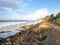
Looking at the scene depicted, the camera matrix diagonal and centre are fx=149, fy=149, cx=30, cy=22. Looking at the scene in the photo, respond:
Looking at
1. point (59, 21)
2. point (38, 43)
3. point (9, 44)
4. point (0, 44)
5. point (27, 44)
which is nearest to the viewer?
point (38, 43)

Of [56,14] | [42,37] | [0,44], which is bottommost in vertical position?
[0,44]

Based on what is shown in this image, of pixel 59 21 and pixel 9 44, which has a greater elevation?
pixel 59 21

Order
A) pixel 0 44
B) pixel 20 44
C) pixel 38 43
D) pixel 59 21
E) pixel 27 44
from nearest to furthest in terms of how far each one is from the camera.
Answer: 1. pixel 38 43
2. pixel 27 44
3. pixel 20 44
4. pixel 0 44
5. pixel 59 21

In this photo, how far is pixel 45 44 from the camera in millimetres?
11078

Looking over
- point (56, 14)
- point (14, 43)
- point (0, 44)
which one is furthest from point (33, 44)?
point (56, 14)

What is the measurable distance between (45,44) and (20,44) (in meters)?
3.48

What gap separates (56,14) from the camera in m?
26.0

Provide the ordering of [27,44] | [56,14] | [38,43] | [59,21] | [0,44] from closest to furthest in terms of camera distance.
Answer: [38,43], [27,44], [0,44], [59,21], [56,14]

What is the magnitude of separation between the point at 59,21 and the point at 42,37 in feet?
30.6

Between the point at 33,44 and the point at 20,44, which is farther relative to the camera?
the point at 20,44

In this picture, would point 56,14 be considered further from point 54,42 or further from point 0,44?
point 54,42

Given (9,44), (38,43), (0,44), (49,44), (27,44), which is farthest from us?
(0,44)

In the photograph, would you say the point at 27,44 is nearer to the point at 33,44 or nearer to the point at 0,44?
the point at 33,44

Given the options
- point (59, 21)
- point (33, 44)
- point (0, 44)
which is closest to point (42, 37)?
point (33, 44)
